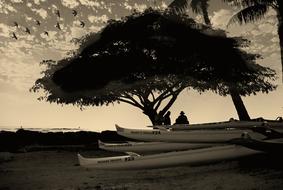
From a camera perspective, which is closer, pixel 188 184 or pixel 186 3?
pixel 188 184

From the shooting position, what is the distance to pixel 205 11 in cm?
2955

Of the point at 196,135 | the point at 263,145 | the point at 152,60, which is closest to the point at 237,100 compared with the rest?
the point at 152,60

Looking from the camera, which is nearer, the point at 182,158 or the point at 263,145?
the point at 263,145

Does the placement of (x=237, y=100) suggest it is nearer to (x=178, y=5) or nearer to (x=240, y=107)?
(x=240, y=107)

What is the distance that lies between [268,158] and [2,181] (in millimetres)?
7350

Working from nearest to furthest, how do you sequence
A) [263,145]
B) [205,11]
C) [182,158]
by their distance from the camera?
[263,145] → [182,158] → [205,11]

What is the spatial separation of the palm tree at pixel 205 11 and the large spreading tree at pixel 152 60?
79cm

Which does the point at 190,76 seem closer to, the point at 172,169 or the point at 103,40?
the point at 103,40

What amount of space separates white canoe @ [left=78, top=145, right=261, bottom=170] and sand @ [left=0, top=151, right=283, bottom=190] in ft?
0.71

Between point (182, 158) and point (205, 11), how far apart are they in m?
20.1

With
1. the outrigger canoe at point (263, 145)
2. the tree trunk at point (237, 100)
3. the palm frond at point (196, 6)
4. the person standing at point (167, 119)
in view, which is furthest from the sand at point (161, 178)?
the palm frond at point (196, 6)

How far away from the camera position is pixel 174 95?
30.1 m

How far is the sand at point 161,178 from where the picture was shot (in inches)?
346

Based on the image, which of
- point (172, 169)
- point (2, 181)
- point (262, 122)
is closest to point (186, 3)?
point (262, 122)
